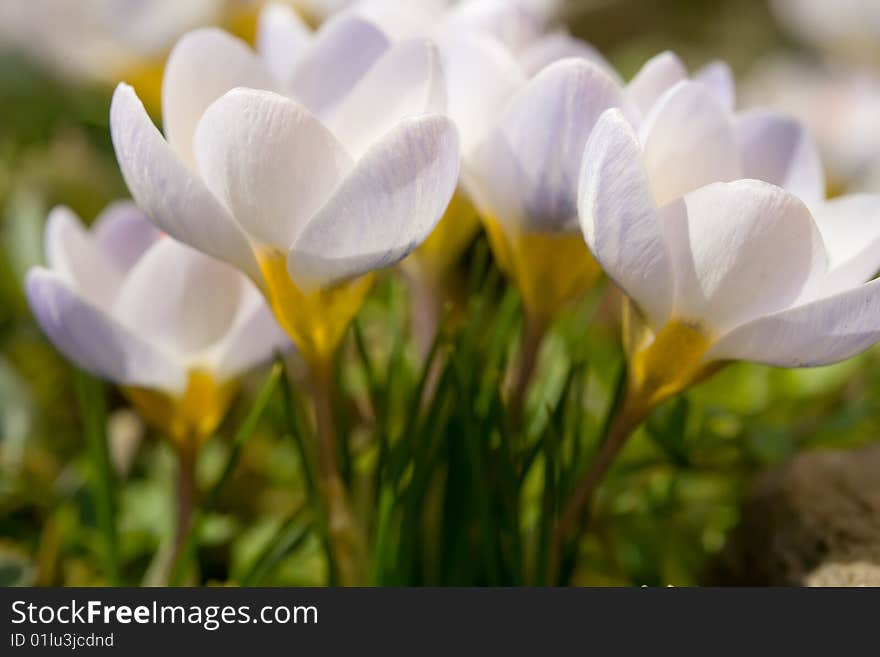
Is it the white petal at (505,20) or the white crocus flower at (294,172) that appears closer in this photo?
the white crocus flower at (294,172)

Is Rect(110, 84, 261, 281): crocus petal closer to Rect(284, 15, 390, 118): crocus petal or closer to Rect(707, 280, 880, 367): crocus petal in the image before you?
Rect(284, 15, 390, 118): crocus petal

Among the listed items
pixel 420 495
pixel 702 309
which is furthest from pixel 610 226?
pixel 420 495

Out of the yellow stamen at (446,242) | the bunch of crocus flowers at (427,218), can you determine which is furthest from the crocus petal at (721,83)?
the yellow stamen at (446,242)

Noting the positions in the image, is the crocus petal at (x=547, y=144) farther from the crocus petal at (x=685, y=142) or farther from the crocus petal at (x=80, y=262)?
the crocus petal at (x=80, y=262)

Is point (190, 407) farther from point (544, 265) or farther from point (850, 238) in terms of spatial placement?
point (850, 238)

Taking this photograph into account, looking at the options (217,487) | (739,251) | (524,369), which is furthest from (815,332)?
(217,487)

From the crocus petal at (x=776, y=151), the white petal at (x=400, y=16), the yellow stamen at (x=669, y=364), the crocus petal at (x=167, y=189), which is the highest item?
the white petal at (x=400, y=16)

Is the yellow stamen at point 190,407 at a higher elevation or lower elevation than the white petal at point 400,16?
lower

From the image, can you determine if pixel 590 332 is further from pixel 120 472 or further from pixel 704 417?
pixel 120 472
